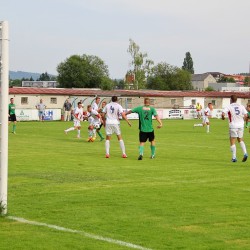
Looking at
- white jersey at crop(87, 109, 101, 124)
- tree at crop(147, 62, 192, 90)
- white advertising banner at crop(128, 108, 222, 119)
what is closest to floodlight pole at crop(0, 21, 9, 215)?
white jersey at crop(87, 109, 101, 124)

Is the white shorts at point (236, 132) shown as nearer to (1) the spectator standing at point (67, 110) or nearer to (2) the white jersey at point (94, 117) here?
(2) the white jersey at point (94, 117)

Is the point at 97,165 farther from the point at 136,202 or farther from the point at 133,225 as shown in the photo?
the point at 133,225

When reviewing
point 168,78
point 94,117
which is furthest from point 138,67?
point 94,117

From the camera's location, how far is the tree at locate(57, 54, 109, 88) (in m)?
132

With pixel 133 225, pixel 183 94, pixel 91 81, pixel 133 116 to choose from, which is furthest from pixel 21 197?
pixel 91 81

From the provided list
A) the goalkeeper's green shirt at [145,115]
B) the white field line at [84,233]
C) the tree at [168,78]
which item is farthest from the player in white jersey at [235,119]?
the tree at [168,78]

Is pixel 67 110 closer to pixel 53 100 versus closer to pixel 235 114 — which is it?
pixel 53 100

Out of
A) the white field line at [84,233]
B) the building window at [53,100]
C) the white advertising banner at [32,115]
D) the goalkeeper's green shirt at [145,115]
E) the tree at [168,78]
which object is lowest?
the white field line at [84,233]

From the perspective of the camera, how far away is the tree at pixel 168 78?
139 meters

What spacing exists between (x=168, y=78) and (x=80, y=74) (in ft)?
66.1

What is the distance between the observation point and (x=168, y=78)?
141 m

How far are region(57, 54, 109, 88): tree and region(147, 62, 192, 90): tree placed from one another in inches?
428

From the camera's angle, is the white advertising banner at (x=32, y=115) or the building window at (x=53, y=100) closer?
the white advertising banner at (x=32, y=115)

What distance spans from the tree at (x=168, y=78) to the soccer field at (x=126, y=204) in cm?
11810
